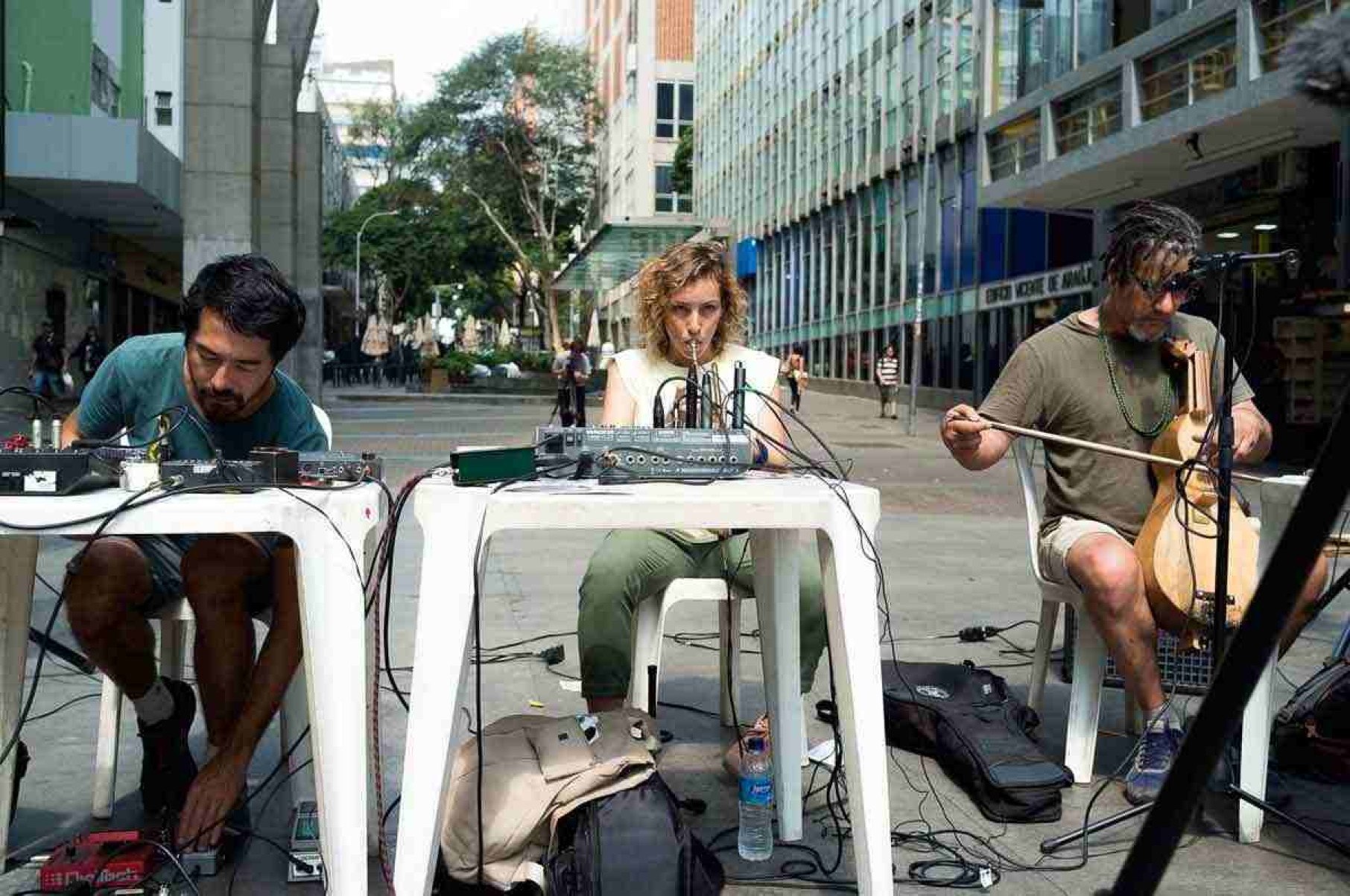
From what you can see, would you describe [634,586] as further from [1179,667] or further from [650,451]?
[1179,667]

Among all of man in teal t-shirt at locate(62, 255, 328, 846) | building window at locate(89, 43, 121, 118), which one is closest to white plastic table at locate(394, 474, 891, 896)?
man in teal t-shirt at locate(62, 255, 328, 846)

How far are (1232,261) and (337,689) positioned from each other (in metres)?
2.22

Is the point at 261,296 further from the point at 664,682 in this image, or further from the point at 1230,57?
the point at 1230,57

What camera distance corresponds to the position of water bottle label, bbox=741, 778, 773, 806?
9.75ft

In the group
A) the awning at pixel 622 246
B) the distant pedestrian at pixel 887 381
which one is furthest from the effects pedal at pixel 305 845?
the distant pedestrian at pixel 887 381

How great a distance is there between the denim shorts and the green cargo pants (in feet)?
2.42

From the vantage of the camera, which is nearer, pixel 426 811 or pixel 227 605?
pixel 426 811

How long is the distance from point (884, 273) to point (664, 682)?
97.4ft

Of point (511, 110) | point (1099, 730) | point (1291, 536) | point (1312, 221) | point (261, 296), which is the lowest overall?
point (1099, 730)

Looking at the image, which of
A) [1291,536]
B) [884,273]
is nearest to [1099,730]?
[1291,536]

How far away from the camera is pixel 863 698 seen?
96.3 inches

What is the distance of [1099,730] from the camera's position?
418cm

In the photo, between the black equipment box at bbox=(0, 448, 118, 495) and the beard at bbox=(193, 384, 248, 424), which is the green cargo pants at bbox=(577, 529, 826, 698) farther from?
the black equipment box at bbox=(0, 448, 118, 495)

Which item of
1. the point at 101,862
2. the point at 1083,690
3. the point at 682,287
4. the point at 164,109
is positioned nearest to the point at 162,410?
the point at 101,862
